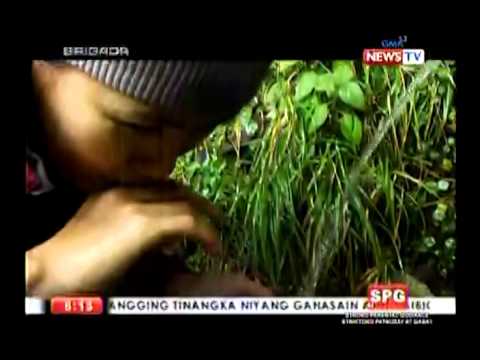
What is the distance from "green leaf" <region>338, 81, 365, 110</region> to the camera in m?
2.19

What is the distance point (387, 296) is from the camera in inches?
86.0

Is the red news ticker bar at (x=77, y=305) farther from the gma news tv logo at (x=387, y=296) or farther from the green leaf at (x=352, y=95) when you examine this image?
the green leaf at (x=352, y=95)

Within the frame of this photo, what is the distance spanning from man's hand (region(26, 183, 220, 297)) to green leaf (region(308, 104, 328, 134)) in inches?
12.7

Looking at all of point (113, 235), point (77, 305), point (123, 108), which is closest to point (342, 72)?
point (123, 108)

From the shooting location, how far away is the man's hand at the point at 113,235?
7.20 feet

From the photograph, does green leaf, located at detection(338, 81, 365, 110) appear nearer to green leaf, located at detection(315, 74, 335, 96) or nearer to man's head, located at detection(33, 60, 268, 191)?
green leaf, located at detection(315, 74, 335, 96)

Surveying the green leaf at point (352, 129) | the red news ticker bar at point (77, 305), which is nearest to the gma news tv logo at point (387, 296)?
the green leaf at point (352, 129)

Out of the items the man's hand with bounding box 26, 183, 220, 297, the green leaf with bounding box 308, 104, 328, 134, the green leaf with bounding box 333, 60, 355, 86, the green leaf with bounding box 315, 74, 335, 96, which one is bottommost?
the man's hand with bounding box 26, 183, 220, 297

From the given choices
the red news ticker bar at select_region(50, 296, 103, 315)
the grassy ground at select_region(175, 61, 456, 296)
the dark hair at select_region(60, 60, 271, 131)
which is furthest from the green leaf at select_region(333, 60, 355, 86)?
the red news ticker bar at select_region(50, 296, 103, 315)

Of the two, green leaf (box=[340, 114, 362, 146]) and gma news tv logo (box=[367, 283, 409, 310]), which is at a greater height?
green leaf (box=[340, 114, 362, 146])

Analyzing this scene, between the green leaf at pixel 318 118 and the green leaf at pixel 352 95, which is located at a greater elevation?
the green leaf at pixel 352 95

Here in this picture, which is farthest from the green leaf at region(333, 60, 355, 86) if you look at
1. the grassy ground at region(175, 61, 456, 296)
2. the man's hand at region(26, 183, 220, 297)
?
the man's hand at region(26, 183, 220, 297)

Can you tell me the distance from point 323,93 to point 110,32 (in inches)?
21.8

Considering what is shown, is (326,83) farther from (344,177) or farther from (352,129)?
(344,177)
